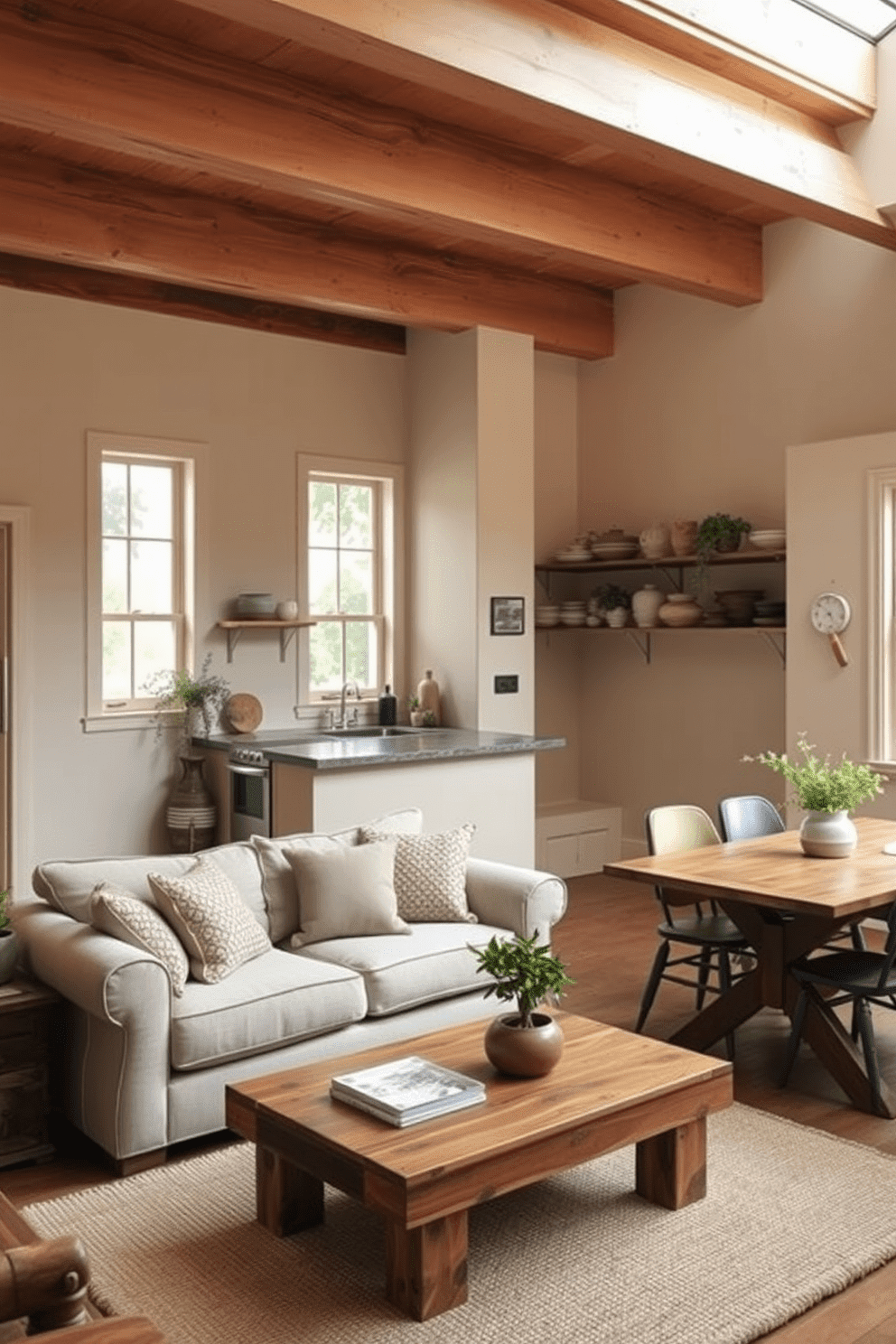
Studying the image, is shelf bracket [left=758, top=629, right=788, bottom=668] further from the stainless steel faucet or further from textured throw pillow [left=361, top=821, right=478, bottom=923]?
textured throw pillow [left=361, top=821, right=478, bottom=923]

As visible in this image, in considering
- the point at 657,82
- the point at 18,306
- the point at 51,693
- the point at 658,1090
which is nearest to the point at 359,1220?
the point at 658,1090

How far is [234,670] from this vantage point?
22.9 ft

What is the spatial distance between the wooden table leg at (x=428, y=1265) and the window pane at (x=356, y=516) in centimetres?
518

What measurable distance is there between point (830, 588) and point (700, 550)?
0.88m

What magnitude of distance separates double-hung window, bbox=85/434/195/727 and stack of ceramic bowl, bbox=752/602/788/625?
123 inches

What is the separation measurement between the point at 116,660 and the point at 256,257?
2166mm

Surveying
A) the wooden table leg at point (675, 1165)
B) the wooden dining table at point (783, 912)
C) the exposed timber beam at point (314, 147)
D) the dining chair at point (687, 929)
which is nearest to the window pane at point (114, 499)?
the exposed timber beam at point (314, 147)

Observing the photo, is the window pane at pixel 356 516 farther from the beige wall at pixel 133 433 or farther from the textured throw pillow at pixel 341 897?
the textured throw pillow at pixel 341 897

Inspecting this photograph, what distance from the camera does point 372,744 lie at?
20.7 ft

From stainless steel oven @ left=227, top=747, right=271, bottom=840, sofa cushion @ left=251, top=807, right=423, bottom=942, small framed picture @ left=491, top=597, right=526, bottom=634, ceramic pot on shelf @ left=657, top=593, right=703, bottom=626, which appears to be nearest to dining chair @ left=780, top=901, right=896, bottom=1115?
sofa cushion @ left=251, top=807, right=423, bottom=942

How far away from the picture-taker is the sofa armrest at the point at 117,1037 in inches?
136

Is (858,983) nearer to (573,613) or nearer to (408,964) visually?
(408,964)

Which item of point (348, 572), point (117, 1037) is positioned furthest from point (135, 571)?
point (117, 1037)

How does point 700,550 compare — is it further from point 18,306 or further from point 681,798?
point 18,306
